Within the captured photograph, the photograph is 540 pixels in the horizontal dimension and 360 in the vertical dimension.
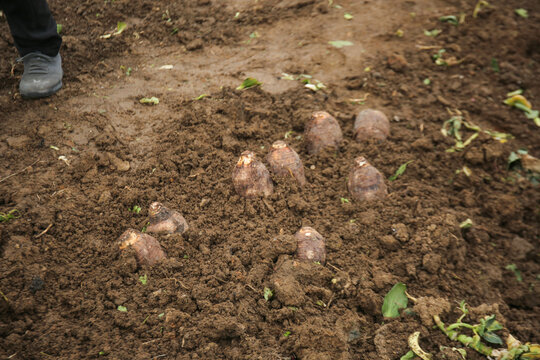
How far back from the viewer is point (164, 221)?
2820mm

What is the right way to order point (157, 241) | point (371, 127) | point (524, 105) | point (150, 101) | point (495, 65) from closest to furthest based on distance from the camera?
point (157, 241), point (371, 127), point (150, 101), point (524, 105), point (495, 65)

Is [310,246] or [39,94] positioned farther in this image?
[39,94]

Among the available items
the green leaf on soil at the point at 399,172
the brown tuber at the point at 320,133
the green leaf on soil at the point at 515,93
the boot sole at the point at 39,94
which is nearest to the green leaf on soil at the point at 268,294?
the brown tuber at the point at 320,133

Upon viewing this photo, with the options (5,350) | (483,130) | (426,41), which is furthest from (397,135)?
(5,350)

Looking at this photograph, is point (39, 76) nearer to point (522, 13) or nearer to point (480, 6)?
point (480, 6)

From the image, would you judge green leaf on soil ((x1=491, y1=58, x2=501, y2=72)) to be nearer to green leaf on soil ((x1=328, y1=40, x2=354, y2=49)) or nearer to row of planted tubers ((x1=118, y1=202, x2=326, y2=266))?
green leaf on soil ((x1=328, y1=40, x2=354, y2=49))

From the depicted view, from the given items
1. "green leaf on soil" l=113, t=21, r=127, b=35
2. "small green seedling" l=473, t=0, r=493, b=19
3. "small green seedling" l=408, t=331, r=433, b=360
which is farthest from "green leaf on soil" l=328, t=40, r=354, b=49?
"small green seedling" l=408, t=331, r=433, b=360

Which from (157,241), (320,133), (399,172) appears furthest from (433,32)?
(157,241)

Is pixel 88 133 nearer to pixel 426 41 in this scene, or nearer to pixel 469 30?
pixel 426 41

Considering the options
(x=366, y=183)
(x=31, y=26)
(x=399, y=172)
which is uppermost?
(x=31, y=26)

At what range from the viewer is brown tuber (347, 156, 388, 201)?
3229 mm

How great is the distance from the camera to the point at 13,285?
239cm

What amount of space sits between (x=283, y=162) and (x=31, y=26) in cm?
288

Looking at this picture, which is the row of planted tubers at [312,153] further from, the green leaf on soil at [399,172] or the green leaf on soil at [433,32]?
the green leaf on soil at [433,32]
